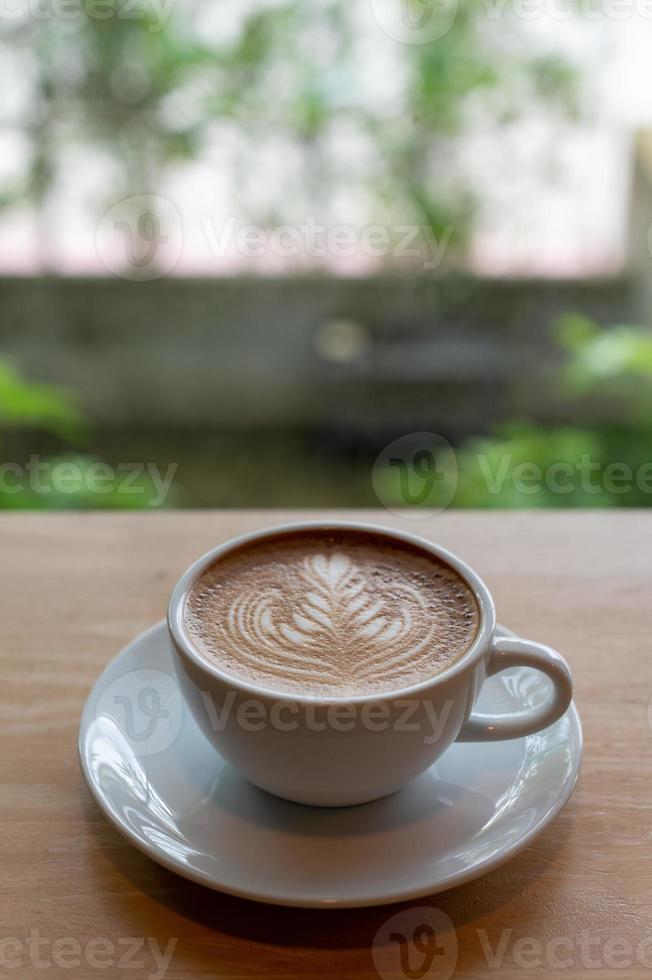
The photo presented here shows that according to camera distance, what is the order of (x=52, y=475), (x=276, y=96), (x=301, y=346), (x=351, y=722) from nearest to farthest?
(x=351, y=722) < (x=52, y=475) < (x=276, y=96) < (x=301, y=346)

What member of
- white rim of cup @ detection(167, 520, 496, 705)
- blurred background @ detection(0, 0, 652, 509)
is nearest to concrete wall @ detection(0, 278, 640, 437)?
blurred background @ detection(0, 0, 652, 509)

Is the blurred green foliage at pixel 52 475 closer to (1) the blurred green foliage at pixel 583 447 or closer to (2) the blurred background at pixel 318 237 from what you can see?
(2) the blurred background at pixel 318 237

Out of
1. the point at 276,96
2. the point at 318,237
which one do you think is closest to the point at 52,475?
the point at 318,237

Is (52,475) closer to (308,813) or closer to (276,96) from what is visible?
(276,96)

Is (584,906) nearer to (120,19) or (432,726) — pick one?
(432,726)

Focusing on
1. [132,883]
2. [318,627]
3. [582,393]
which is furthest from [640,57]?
[132,883]
